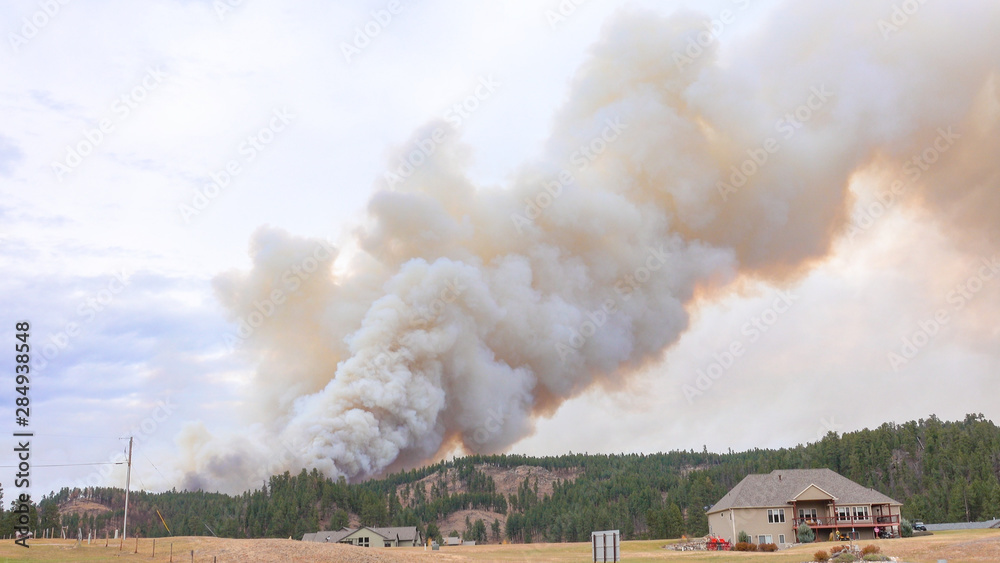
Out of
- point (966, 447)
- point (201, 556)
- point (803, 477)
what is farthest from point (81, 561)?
point (966, 447)

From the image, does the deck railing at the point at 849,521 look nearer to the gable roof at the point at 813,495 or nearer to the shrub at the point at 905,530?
the shrub at the point at 905,530

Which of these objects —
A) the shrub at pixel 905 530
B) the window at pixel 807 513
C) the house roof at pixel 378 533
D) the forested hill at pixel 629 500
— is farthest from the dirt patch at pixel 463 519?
the shrub at pixel 905 530

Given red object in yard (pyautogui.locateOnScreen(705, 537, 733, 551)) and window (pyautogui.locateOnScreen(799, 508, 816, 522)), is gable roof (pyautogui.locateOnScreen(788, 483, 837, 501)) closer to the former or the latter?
window (pyautogui.locateOnScreen(799, 508, 816, 522))

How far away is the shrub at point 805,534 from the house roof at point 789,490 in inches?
113

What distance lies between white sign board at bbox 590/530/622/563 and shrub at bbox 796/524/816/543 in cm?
6024

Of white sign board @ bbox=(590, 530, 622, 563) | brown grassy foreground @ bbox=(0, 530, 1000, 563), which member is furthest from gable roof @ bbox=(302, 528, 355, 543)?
white sign board @ bbox=(590, 530, 622, 563)

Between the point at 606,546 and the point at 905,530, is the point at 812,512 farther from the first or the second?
the point at 606,546

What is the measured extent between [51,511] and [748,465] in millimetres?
131822

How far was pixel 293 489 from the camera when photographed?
12538 cm

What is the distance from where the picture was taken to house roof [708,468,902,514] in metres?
77.7

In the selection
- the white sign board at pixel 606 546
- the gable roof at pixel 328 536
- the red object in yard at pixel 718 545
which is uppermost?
the white sign board at pixel 606 546

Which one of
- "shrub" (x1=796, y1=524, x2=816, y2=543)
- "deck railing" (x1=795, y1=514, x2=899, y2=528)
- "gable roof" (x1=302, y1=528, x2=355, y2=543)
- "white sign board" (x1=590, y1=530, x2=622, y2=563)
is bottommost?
"gable roof" (x1=302, y1=528, x2=355, y2=543)

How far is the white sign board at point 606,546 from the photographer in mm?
22484

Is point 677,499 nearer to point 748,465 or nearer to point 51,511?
point 748,465
